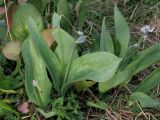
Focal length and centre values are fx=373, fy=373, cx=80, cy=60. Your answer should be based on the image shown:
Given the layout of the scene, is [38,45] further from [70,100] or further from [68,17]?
[68,17]

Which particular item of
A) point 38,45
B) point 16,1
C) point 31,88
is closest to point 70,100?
point 31,88

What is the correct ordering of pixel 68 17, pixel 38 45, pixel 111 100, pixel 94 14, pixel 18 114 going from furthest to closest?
pixel 94 14 → pixel 68 17 → pixel 111 100 → pixel 18 114 → pixel 38 45

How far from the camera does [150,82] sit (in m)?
1.45

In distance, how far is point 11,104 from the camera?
4.85 ft

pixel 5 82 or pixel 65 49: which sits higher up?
pixel 65 49

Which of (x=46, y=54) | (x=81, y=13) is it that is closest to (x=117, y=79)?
(x=46, y=54)

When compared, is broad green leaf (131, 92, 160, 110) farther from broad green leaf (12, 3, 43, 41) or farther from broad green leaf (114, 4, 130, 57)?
broad green leaf (12, 3, 43, 41)

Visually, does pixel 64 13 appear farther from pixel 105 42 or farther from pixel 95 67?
pixel 95 67

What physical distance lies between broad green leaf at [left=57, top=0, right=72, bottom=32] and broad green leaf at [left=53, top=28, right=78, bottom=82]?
25cm

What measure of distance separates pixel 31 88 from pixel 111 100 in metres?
0.35

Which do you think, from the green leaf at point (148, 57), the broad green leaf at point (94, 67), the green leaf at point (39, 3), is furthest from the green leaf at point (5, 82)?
the green leaf at point (148, 57)

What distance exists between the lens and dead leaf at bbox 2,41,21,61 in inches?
59.7

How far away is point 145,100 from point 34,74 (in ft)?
1.39

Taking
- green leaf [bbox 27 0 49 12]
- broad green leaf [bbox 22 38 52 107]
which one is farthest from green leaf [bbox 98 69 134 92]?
green leaf [bbox 27 0 49 12]
